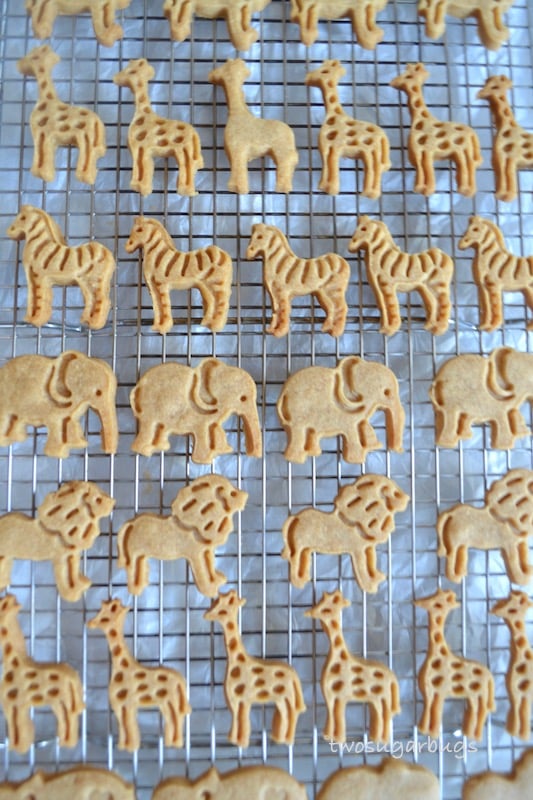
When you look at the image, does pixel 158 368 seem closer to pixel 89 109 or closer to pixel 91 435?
pixel 91 435

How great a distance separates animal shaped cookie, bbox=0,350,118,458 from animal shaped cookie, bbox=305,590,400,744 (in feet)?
1.51

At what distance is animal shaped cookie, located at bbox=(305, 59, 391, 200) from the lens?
3.75 feet

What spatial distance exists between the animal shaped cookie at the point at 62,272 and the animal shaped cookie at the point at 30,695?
0.47 meters

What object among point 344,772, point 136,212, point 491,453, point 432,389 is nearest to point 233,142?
point 136,212

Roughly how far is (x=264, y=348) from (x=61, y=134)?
1.55ft

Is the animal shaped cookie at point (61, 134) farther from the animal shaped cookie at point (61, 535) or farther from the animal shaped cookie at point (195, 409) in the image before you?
the animal shaped cookie at point (61, 535)

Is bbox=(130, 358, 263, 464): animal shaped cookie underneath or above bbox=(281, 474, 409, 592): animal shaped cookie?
above

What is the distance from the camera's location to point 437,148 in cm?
115

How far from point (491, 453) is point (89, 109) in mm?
901

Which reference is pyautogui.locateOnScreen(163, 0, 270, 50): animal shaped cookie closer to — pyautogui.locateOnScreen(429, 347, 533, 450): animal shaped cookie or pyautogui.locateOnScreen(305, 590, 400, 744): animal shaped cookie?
pyautogui.locateOnScreen(429, 347, 533, 450): animal shaped cookie

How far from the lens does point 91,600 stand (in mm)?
1159

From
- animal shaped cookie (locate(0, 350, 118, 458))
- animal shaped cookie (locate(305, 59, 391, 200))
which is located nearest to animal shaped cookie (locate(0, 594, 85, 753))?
animal shaped cookie (locate(0, 350, 118, 458))

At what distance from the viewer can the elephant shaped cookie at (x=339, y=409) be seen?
1.07 metres

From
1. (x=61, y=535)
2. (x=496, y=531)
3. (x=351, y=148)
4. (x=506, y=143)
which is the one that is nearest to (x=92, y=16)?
(x=351, y=148)
